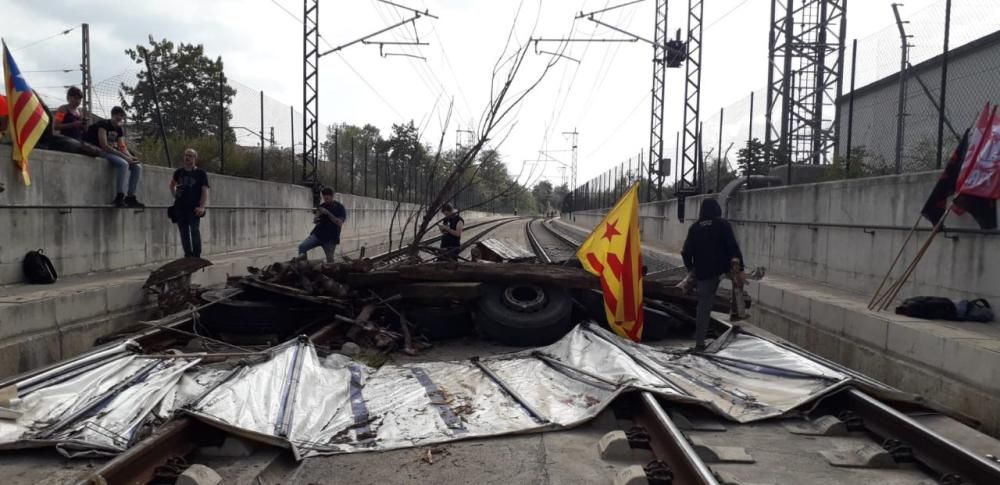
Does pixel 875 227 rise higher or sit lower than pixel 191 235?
higher

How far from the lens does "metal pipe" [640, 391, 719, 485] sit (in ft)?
12.4

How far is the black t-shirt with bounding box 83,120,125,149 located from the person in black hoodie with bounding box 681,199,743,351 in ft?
30.9

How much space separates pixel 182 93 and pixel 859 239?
35.5 meters

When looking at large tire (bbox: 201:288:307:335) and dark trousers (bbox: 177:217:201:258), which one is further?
dark trousers (bbox: 177:217:201:258)

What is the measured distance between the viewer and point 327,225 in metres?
12.6

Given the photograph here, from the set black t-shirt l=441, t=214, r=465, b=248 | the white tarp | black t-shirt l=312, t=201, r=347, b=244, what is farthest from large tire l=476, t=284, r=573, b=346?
black t-shirt l=312, t=201, r=347, b=244

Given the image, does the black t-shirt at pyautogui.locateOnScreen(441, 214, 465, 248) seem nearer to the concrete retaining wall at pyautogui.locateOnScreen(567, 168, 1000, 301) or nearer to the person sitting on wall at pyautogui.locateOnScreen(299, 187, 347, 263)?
the person sitting on wall at pyautogui.locateOnScreen(299, 187, 347, 263)

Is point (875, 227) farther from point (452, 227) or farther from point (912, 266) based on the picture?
point (452, 227)

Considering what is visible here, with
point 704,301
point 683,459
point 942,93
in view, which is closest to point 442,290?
point 704,301

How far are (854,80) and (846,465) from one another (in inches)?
414

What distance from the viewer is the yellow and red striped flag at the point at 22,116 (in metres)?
8.88

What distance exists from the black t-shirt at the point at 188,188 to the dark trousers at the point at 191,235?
0.50 ft

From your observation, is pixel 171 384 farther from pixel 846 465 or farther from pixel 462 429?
pixel 846 465

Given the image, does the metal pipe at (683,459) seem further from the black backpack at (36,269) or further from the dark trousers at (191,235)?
the dark trousers at (191,235)
